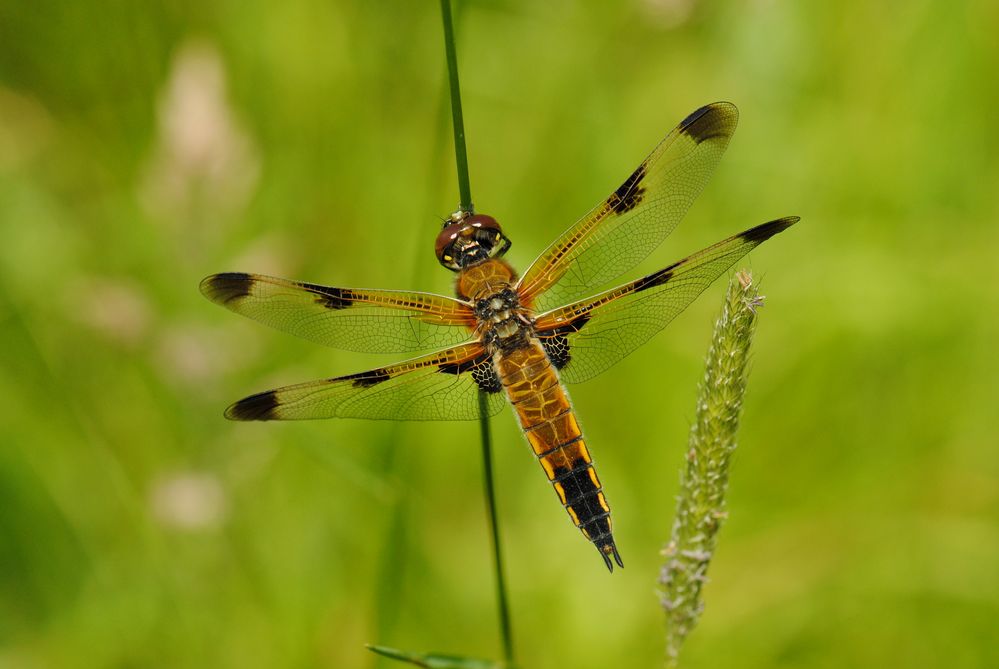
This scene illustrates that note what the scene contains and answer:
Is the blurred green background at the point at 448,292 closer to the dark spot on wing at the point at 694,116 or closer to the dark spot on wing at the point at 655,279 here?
the dark spot on wing at the point at 655,279

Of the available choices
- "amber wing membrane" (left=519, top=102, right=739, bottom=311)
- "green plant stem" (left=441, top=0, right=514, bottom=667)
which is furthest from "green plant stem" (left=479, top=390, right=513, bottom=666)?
"amber wing membrane" (left=519, top=102, right=739, bottom=311)

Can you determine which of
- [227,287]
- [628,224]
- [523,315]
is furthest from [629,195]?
[227,287]

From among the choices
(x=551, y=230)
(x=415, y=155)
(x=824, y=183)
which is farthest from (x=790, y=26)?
(x=415, y=155)

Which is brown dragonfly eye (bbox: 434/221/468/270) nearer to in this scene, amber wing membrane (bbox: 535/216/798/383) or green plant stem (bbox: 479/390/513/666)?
amber wing membrane (bbox: 535/216/798/383)

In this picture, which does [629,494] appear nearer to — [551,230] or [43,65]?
[551,230]

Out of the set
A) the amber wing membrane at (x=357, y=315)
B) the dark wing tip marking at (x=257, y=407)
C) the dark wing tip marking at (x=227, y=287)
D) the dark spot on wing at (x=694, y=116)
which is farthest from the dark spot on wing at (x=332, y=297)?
the dark spot on wing at (x=694, y=116)
